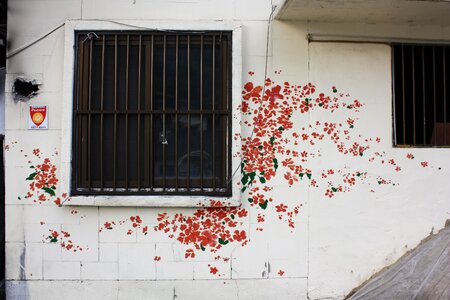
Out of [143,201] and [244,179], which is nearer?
[143,201]

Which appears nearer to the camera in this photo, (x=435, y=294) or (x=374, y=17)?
(x=435, y=294)

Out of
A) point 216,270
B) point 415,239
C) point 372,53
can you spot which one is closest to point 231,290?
point 216,270

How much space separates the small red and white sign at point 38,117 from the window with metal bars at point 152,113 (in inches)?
12.2

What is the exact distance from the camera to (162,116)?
14.1 feet

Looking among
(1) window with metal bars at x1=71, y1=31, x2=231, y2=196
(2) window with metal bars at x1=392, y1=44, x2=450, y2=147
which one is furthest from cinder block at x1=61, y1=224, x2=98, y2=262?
(2) window with metal bars at x1=392, y1=44, x2=450, y2=147

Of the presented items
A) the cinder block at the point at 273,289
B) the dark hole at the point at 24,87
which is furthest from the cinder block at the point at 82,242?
the cinder block at the point at 273,289

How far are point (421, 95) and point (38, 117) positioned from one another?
13.6 ft

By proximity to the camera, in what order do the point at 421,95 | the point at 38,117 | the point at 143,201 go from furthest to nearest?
the point at 421,95, the point at 38,117, the point at 143,201

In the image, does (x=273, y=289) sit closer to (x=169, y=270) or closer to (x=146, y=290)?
(x=169, y=270)

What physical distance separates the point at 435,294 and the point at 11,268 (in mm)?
4270

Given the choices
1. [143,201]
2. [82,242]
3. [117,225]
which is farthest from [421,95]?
[82,242]

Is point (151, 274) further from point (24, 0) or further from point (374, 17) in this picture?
point (374, 17)

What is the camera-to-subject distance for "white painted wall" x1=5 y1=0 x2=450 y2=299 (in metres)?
4.27

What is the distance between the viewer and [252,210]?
4.30 meters
